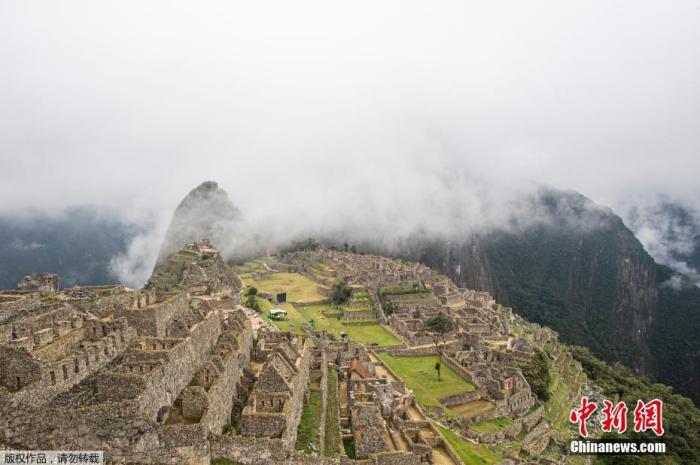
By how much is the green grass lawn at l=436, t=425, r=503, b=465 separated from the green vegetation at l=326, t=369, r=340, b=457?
801 cm

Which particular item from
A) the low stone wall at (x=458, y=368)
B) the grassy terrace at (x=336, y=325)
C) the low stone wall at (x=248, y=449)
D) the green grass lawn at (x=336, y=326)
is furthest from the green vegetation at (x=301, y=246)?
the low stone wall at (x=248, y=449)

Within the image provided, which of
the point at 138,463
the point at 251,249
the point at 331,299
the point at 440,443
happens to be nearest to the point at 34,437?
the point at 138,463

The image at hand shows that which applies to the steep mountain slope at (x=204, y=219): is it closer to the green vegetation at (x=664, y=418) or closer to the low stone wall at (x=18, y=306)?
the low stone wall at (x=18, y=306)

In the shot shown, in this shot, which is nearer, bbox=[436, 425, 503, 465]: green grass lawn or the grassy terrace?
bbox=[436, 425, 503, 465]: green grass lawn

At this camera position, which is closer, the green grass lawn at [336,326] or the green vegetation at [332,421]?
the green vegetation at [332,421]

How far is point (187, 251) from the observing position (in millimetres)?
72188

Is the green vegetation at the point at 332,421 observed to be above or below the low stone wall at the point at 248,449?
below

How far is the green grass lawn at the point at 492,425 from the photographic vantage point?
37.7 meters

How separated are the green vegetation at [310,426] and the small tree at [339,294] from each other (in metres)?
44.9

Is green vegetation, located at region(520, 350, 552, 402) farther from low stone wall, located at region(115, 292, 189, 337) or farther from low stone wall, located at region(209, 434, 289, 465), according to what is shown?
low stone wall, located at region(209, 434, 289, 465)

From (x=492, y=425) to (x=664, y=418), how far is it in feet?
117

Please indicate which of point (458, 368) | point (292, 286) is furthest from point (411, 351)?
point (292, 286)

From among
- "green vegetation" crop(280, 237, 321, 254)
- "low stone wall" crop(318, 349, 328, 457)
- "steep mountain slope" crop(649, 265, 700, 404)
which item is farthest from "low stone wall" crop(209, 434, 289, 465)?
"steep mountain slope" crop(649, 265, 700, 404)

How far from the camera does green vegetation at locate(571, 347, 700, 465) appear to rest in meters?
44.8
